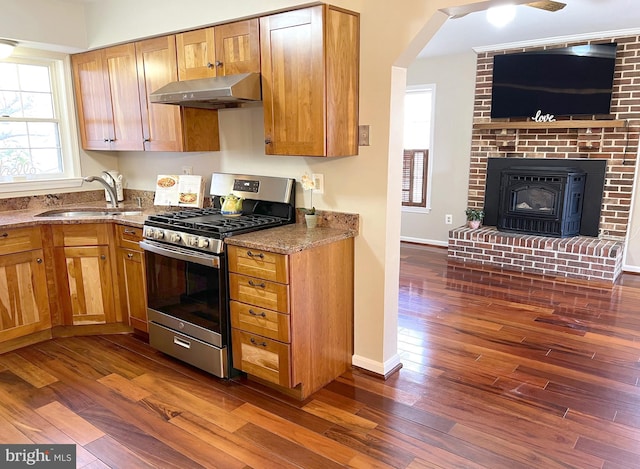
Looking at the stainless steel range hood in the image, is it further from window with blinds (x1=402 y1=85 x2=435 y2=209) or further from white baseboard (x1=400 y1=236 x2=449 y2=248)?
white baseboard (x1=400 y1=236 x2=449 y2=248)

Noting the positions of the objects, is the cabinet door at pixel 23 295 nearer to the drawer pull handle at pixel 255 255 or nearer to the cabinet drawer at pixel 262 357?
the cabinet drawer at pixel 262 357

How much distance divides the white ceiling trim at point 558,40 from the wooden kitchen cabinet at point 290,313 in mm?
3828

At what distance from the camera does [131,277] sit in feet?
10.8

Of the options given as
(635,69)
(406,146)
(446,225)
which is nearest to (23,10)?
(406,146)

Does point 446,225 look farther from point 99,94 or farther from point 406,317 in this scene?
point 99,94

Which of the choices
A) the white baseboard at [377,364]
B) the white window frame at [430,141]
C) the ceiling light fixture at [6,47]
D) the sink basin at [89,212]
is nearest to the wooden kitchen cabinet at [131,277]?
the sink basin at [89,212]

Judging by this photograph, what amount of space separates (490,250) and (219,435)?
13.0ft

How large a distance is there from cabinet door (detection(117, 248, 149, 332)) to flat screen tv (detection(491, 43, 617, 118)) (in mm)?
4332

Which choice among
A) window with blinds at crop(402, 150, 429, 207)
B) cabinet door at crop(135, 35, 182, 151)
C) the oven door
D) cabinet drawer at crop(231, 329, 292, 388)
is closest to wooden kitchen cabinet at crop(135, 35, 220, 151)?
cabinet door at crop(135, 35, 182, 151)

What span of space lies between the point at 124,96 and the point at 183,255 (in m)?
1.60

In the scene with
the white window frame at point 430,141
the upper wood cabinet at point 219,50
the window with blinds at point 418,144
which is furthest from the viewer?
the window with blinds at point 418,144

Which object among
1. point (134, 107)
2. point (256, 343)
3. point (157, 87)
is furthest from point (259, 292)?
point (134, 107)

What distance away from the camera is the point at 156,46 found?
10.6 feet

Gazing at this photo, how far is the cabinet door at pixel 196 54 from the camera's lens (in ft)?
9.51
